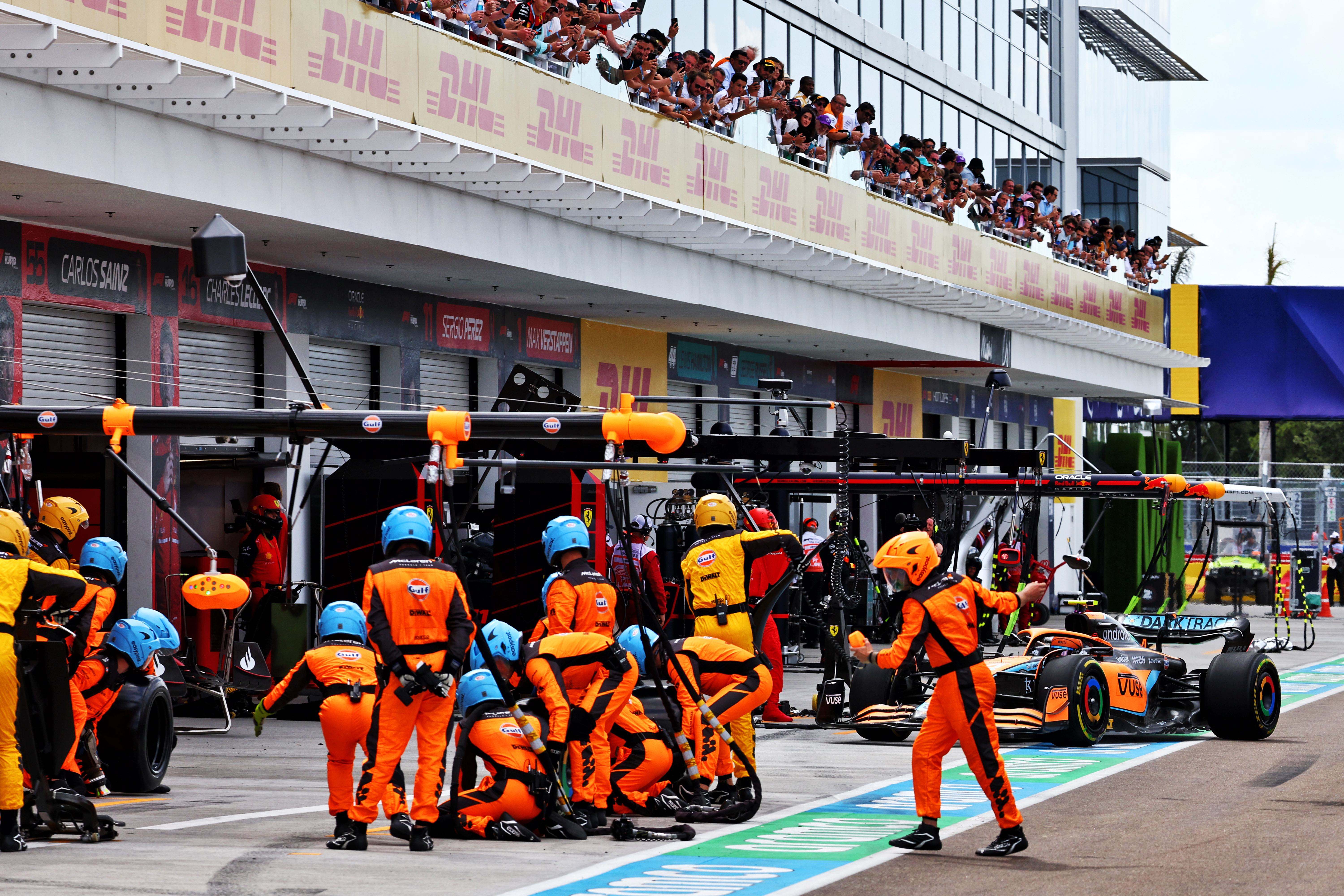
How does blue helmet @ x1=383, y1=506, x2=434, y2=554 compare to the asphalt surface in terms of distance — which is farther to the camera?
blue helmet @ x1=383, y1=506, x2=434, y2=554

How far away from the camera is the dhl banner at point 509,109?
1416 centimetres

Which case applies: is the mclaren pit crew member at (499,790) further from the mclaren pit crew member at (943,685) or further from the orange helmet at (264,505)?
the orange helmet at (264,505)

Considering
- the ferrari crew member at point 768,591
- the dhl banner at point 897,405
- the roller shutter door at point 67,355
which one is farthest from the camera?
the dhl banner at point 897,405

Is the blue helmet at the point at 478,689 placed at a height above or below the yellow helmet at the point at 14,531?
below

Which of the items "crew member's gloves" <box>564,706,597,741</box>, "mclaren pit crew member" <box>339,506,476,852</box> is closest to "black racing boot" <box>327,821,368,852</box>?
"mclaren pit crew member" <box>339,506,476,852</box>

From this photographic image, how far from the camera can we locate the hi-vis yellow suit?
→ 12164 mm

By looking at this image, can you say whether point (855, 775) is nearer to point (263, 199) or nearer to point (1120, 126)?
point (263, 199)

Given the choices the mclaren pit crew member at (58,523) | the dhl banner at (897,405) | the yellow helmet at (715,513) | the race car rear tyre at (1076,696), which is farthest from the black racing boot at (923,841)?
the dhl banner at (897,405)

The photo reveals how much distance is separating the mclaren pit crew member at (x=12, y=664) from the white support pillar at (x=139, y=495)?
22.7ft

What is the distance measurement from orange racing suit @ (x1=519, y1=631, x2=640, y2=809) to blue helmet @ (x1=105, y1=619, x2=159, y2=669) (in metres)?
3.10

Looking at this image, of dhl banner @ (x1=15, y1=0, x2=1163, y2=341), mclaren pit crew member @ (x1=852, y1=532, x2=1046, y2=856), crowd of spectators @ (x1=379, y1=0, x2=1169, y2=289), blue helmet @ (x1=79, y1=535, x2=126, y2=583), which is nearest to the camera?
mclaren pit crew member @ (x1=852, y1=532, x2=1046, y2=856)

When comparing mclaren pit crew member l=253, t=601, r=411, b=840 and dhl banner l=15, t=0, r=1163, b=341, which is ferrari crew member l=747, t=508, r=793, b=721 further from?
dhl banner l=15, t=0, r=1163, b=341

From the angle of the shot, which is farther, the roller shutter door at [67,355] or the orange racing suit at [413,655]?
the roller shutter door at [67,355]

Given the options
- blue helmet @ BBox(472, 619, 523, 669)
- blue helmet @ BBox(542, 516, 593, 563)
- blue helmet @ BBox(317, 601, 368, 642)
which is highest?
blue helmet @ BBox(542, 516, 593, 563)
